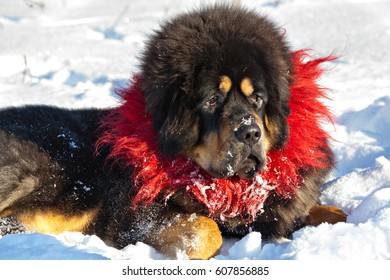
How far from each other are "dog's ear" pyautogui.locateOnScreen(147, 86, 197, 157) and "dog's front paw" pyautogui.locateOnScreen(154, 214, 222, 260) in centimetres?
41

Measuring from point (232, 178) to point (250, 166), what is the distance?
234 mm

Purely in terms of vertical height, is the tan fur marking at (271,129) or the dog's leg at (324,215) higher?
the tan fur marking at (271,129)

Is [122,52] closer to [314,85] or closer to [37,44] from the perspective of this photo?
[37,44]

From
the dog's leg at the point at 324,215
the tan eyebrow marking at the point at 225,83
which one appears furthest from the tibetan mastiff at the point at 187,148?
the dog's leg at the point at 324,215

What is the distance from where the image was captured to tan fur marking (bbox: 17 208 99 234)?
3.72m

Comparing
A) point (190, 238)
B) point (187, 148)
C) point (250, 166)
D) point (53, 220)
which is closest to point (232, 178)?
point (250, 166)

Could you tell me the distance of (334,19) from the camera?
10344 mm

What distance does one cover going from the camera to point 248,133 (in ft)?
10.3

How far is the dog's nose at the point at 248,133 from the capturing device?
313 cm

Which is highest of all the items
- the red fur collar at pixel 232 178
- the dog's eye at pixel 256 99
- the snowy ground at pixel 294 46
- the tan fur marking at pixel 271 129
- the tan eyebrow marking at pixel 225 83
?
the tan eyebrow marking at pixel 225 83

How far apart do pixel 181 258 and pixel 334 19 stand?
26.6 feet

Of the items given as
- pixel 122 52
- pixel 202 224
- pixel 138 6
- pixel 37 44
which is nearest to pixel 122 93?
pixel 202 224

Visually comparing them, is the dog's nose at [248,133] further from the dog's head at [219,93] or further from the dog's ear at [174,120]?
the dog's ear at [174,120]

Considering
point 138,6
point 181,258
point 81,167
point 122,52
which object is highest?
point 181,258
